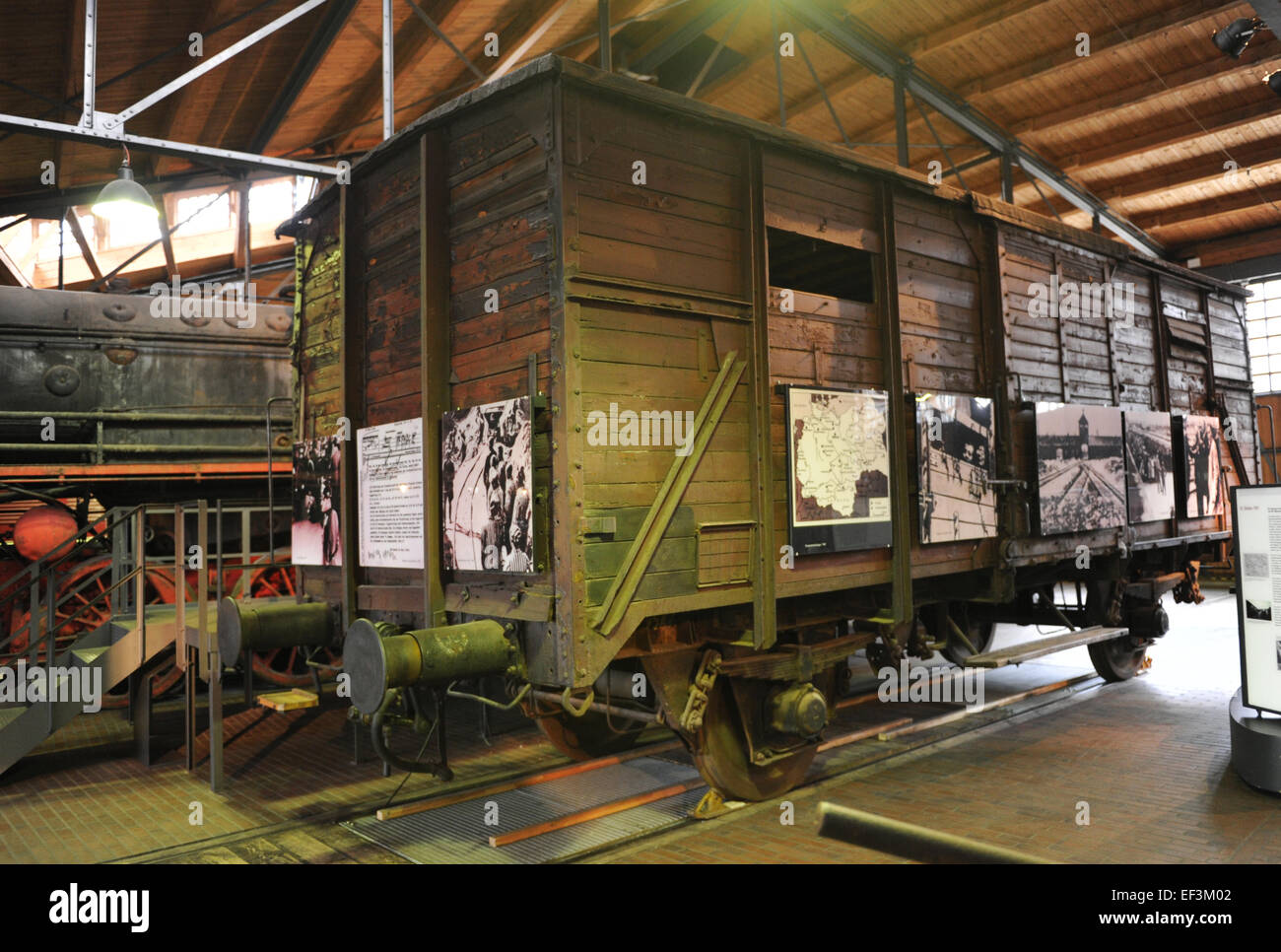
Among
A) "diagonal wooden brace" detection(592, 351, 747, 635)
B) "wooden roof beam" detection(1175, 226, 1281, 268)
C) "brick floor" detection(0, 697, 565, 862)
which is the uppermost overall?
"wooden roof beam" detection(1175, 226, 1281, 268)

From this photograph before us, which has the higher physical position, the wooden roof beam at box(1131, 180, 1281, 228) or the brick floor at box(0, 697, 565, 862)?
the wooden roof beam at box(1131, 180, 1281, 228)

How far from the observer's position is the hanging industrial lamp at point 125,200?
901 centimetres

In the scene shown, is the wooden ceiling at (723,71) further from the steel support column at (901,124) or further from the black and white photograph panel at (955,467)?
the black and white photograph panel at (955,467)

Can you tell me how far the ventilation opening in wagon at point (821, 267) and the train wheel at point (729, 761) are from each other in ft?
11.0

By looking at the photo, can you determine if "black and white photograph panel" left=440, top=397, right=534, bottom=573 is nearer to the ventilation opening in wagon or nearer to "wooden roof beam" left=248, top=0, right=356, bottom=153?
the ventilation opening in wagon

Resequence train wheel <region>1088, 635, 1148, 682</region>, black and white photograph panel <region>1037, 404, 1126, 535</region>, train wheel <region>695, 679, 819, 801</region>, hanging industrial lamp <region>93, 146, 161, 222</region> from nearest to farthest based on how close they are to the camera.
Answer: train wheel <region>695, 679, 819, 801</region> → black and white photograph panel <region>1037, 404, 1126, 535</region> → hanging industrial lamp <region>93, 146, 161, 222</region> → train wheel <region>1088, 635, 1148, 682</region>

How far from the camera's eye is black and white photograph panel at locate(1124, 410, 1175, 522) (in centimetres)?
960

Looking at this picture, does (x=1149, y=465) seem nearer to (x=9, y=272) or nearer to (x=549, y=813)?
(x=549, y=813)

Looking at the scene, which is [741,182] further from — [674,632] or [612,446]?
[674,632]

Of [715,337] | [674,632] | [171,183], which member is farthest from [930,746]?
[171,183]

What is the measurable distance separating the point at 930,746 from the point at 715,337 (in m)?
4.23

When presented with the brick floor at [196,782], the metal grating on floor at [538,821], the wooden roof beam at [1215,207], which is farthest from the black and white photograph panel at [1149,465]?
the wooden roof beam at [1215,207]

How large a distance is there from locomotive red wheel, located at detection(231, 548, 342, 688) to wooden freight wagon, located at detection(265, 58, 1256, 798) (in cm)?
376

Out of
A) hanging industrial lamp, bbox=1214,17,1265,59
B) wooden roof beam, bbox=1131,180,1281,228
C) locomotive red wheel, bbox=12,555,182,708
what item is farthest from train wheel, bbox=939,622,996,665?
wooden roof beam, bbox=1131,180,1281,228
